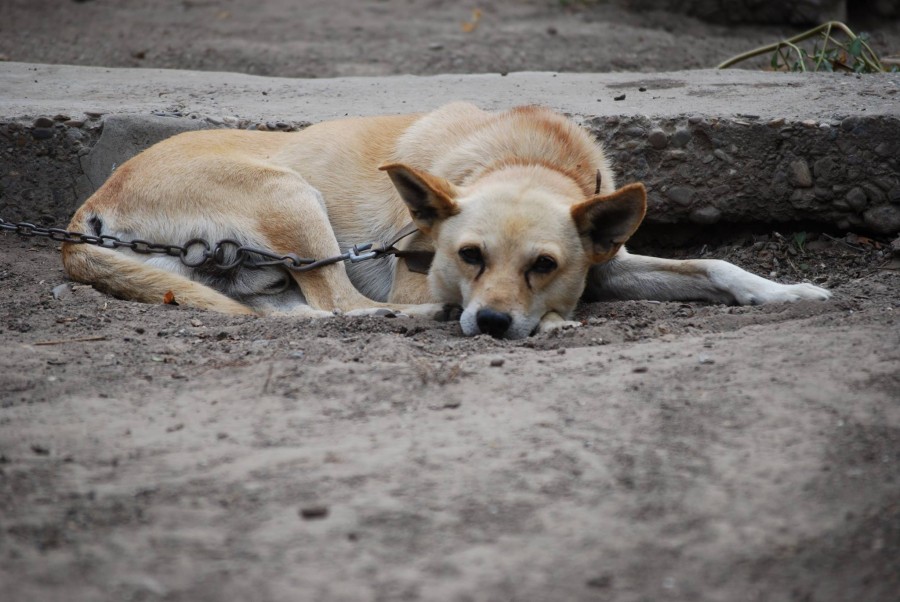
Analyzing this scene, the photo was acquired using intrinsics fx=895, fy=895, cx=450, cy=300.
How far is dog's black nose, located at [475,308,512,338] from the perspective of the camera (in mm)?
3395

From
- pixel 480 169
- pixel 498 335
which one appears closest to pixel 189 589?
pixel 498 335

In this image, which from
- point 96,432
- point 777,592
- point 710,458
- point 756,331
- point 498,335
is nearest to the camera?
point 777,592

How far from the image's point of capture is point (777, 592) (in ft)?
5.63

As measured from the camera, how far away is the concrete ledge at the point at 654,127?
439 centimetres

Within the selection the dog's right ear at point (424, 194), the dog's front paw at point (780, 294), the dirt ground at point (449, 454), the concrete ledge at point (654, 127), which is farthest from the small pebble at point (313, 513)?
the concrete ledge at point (654, 127)

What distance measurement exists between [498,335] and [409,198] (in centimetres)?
73

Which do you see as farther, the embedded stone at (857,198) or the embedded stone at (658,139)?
the embedded stone at (658,139)

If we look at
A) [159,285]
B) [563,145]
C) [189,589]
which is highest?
[563,145]

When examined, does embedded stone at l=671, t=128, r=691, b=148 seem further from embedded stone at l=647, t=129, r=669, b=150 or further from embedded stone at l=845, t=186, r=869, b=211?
embedded stone at l=845, t=186, r=869, b=211

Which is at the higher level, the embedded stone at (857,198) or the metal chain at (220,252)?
the embedded stone at (857,198)

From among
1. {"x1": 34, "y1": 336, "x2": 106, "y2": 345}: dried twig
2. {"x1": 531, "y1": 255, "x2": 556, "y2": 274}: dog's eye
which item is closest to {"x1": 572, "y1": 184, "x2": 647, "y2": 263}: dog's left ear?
{"x1": 531, "y1": 255, "x2": 556, "y2": 274}: dog's eye

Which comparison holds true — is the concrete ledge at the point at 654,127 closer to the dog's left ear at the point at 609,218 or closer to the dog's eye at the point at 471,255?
the dog's left ear at the point at 609,218

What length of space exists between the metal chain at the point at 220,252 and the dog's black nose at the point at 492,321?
0.74 metres

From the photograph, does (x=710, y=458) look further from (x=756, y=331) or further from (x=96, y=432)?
(x=96, y=432)
